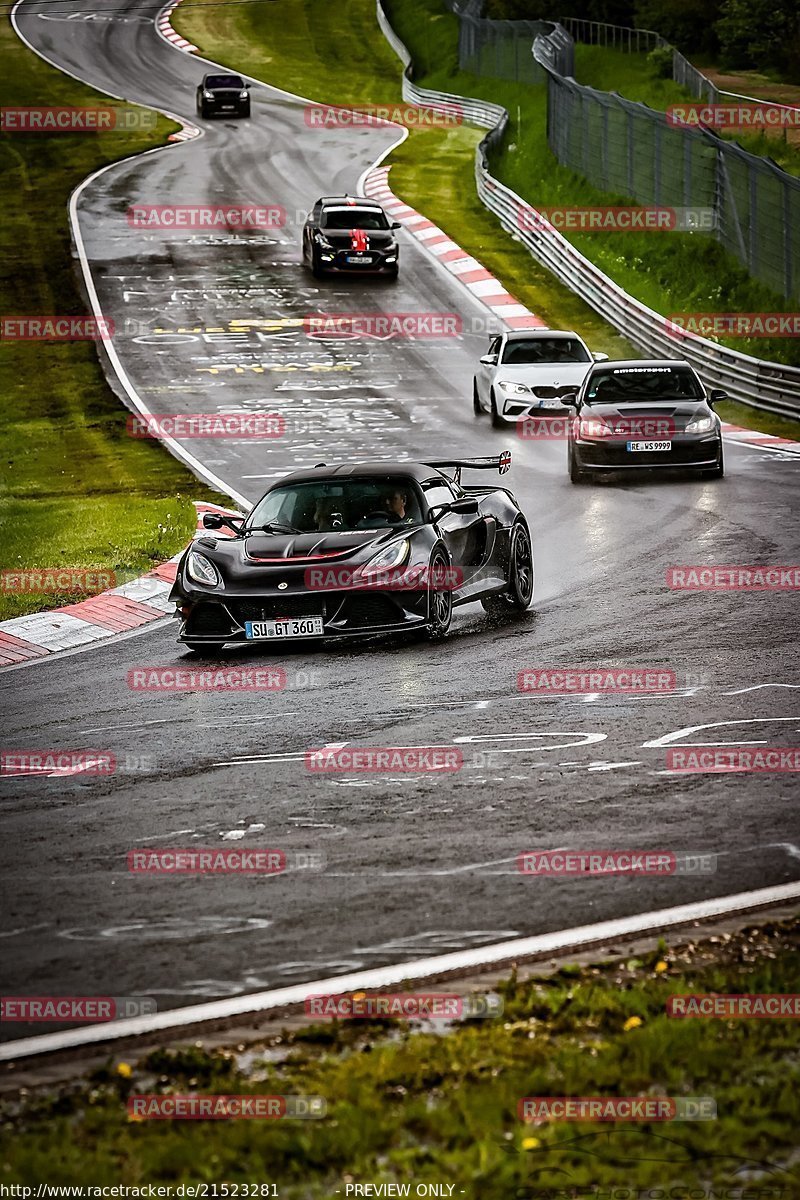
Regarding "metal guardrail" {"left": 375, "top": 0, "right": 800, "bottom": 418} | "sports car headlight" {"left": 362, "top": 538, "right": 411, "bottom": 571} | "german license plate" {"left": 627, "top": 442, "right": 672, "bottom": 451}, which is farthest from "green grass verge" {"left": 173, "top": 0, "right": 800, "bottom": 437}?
"sports car headlight" {"left": 362, "top": 538, "right": 411, "bottom": 571}

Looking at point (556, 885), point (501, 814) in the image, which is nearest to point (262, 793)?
point (501, 814)

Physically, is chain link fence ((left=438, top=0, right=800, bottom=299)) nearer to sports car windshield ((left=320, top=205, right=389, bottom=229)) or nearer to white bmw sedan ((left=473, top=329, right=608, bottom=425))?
white bmw sedan ((left=473, top=329, right=608, bottom=425))

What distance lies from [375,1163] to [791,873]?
295cm

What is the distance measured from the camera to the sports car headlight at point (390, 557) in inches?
477

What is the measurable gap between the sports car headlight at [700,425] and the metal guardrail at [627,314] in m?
5.42

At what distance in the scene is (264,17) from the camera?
245ft

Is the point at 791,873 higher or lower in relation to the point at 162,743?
higher

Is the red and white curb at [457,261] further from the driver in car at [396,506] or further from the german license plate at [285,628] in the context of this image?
the german license plate at [285,628]

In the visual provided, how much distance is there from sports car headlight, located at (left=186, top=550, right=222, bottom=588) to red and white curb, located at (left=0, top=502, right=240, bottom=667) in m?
0.70

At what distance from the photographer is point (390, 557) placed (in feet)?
40.0

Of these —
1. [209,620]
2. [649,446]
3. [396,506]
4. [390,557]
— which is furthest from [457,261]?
[209,620]

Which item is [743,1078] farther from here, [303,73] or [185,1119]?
[303,73]

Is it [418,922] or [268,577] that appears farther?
[268,577]

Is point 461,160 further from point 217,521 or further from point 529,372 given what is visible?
point 217,521
